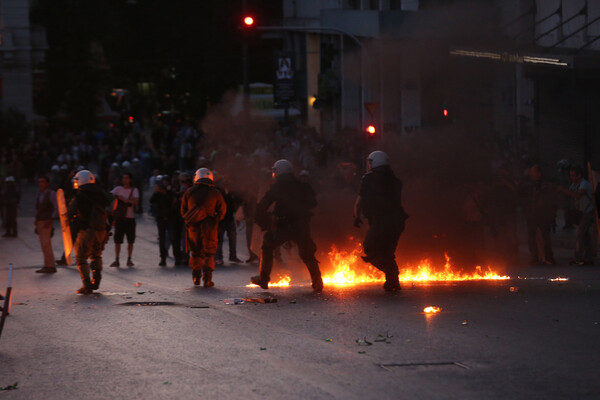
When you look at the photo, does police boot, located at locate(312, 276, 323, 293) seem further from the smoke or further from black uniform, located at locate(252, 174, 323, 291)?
the smoke

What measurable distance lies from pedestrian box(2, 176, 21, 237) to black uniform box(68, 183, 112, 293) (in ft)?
36.1

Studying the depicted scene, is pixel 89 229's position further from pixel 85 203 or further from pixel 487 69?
pixel 487 69

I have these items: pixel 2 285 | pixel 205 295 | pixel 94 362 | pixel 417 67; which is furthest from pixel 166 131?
pixel 94 362

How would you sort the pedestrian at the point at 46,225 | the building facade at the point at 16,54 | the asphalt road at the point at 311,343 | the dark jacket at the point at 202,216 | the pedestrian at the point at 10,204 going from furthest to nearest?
the building facade at the point at 16,54 → the pedestrian at the point at 10,204 → the pedestrian at the point at 46,225 → the dark jacket at the point at 202,216 → the asphalt road at the point at 311,343

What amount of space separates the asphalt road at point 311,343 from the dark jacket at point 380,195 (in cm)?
91

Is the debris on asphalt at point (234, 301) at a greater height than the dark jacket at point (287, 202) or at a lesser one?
lesser

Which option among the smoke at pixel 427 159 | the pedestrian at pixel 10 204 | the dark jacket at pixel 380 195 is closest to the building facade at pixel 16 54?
the smoke at pixel 427 159

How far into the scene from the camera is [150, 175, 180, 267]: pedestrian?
1828 cm

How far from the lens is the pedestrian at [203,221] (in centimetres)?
1344

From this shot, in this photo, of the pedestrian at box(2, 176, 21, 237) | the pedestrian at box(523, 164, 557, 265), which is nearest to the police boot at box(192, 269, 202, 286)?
the pedestrian at box(523, 164, 557, 265)

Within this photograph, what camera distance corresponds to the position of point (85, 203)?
522 inches

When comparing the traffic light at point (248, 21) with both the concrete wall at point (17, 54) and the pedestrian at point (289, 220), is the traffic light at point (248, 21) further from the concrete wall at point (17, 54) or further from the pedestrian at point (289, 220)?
the concrete wall at point (17, 54)

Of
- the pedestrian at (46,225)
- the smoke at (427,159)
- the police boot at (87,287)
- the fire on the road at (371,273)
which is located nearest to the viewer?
the police boot at (87,287)

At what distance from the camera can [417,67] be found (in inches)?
1302
